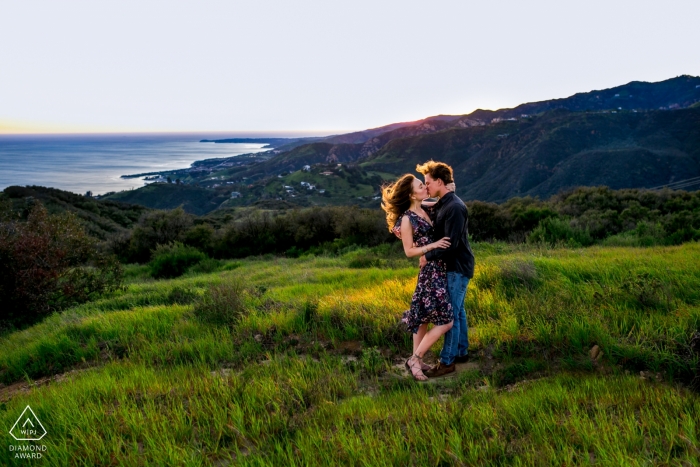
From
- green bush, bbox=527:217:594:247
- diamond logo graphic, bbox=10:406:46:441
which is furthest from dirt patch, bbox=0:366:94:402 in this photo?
green bush, bbox=527:217:594:247

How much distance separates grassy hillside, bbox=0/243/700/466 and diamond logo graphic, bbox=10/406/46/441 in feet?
0.20

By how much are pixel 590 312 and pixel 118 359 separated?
5.55 m

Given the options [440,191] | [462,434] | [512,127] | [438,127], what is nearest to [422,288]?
[440,191]

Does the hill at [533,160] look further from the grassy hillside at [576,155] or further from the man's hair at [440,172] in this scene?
the man's hair at [440,172]

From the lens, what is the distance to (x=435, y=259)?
4074mm

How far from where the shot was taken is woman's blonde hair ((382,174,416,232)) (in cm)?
414

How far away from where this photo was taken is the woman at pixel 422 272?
400 centimetres

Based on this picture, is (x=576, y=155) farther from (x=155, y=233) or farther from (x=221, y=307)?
(x=221, y=307)

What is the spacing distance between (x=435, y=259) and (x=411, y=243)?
31 cm

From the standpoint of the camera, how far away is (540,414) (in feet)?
8.84

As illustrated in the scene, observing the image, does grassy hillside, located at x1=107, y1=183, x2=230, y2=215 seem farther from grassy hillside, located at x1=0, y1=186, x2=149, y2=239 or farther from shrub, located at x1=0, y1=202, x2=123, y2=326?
shrub, located at x1=0, y1=202, x2=123, y2=326

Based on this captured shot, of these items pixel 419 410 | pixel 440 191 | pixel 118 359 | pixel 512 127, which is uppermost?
pixel 512 127

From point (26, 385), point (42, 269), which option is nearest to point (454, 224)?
point (26, 385)

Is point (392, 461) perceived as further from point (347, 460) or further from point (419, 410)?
point (419, 410)
